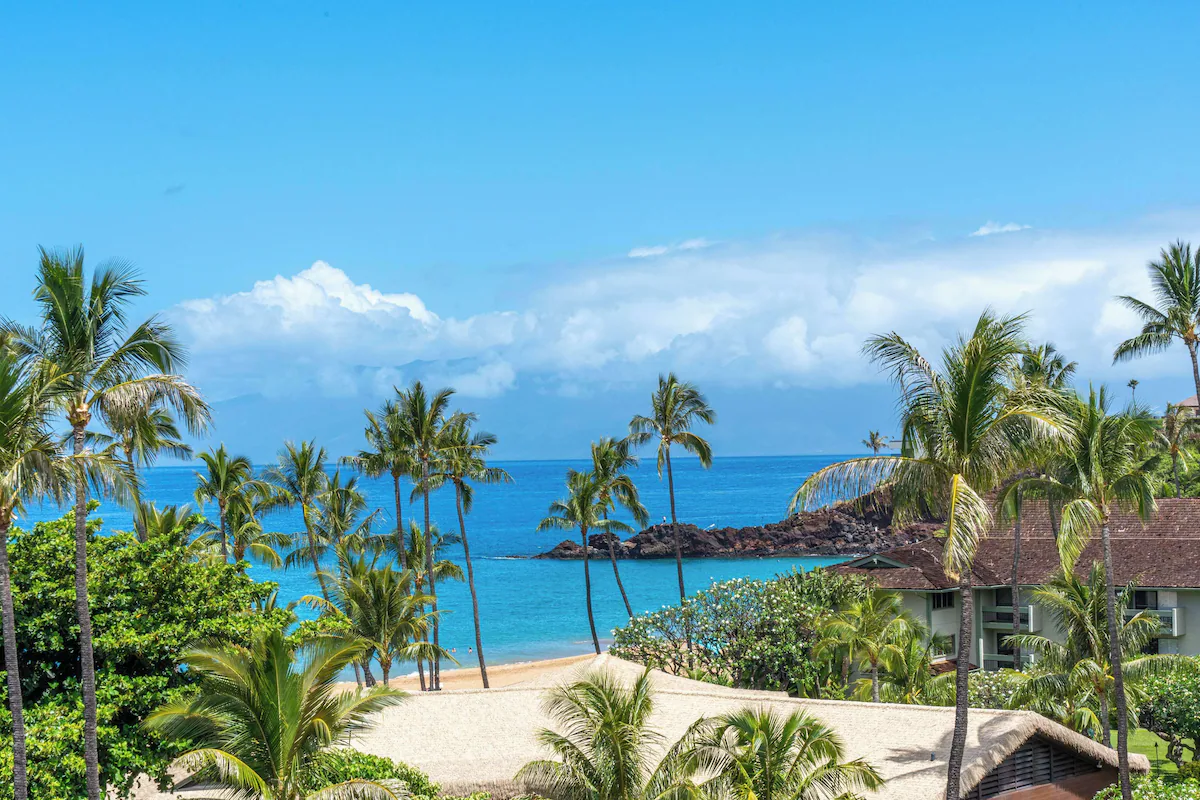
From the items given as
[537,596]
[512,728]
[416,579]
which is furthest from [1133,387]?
[512,728]

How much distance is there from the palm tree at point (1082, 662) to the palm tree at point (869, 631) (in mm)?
4205

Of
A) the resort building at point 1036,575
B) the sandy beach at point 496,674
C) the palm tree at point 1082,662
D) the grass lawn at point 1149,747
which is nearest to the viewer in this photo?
the palm tree at point 1082,662

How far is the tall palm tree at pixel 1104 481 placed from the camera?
24.4 metres

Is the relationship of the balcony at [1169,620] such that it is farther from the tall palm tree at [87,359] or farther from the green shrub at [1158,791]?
the tall palm tree at [87,359]

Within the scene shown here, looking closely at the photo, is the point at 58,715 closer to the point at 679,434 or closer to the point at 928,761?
the point at 928,761

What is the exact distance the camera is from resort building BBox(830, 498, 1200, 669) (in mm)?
39938

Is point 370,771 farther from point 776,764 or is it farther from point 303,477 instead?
point 303,477

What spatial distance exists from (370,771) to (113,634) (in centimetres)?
527

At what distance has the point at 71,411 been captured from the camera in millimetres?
18297

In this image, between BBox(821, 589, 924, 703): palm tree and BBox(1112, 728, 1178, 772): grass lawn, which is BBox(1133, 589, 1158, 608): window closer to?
BBox(1112, 728, 1178, 772): grass lawn

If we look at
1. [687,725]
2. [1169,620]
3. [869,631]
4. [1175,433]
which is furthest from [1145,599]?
[1175,433]

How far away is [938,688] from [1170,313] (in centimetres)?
2009

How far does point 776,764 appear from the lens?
16562 millimetres

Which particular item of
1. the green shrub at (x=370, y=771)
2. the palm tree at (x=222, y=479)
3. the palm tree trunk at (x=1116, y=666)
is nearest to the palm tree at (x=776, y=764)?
the green shrub at (x=370, y=771)
